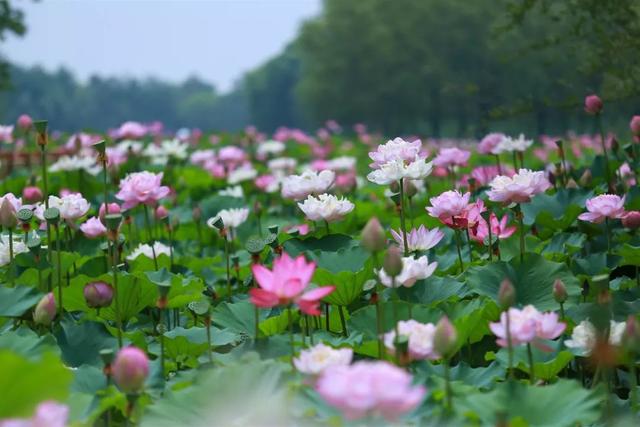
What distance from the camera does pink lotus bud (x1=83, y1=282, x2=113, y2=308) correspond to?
1.87 metres

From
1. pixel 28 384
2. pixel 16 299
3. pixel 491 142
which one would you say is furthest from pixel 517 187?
pixel 491 142

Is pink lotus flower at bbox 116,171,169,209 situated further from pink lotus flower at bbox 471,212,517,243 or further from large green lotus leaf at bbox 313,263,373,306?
pink lotus flower at bbox 471,212,517,243

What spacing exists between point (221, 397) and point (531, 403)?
515mm

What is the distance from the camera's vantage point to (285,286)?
4.32 ft

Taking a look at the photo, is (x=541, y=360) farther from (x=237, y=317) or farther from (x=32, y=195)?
(x=32, y=195)

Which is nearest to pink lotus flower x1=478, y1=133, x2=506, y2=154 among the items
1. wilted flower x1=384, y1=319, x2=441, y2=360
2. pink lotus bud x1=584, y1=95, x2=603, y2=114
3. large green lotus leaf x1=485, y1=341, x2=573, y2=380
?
pink lotus bud x1=584, y1=95, x2=603, y2=114

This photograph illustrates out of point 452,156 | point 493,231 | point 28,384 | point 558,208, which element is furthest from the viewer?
point 452,156

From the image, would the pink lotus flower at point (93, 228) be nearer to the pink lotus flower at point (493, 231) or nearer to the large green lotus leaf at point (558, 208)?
the pink lotus flower at point (493, 231)

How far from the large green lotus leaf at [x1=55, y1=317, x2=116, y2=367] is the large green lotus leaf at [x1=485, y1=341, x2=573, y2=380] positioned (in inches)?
33.1

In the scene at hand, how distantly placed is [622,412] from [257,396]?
825 mm

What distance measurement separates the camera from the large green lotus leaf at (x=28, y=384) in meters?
1.07

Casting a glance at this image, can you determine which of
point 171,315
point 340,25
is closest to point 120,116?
point 340,25

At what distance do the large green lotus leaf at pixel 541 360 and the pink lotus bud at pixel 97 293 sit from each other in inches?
33.6

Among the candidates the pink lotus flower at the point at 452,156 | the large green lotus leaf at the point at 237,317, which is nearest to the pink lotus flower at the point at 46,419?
the large green lotus leaf at the point at 237,317
